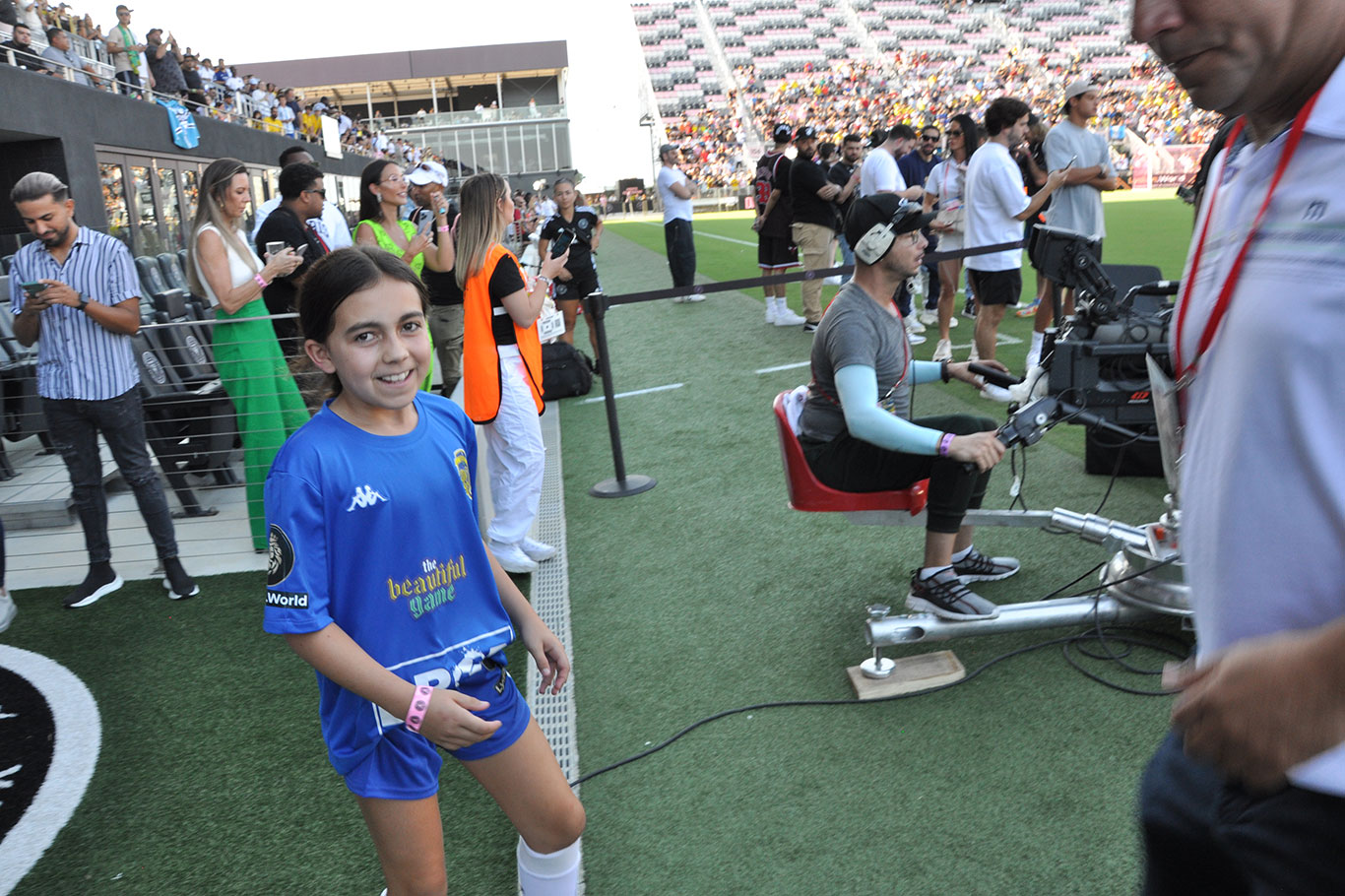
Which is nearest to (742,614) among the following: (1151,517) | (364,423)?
(1151,517)

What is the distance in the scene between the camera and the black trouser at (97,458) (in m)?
4.09

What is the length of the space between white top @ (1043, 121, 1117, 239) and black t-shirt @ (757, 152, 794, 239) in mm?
3458

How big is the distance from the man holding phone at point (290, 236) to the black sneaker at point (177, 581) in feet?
3.89

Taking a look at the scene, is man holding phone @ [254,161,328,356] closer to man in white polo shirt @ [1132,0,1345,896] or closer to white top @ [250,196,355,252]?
white top @ [250,196,355,252]

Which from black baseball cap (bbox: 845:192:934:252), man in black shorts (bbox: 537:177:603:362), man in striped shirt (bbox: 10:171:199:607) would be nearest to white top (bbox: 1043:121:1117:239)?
black baseball cap (bbox: 845:192:934:252)

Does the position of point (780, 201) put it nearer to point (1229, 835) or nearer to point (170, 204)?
point (1229, 835)

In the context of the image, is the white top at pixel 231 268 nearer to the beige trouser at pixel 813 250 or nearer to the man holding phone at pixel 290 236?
the man holding phone at pixel 290 236

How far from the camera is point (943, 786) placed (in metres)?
2.57

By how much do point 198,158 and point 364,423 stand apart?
2275 centimetres

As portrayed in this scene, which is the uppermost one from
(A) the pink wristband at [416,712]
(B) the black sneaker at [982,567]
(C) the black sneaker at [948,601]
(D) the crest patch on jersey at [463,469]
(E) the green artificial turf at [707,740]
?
(D) the crest patch on jersey at [463,469]

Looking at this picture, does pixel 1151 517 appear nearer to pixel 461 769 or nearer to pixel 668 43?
pixel 461 769

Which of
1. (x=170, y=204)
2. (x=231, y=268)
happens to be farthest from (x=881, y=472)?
(x=170, y=204)

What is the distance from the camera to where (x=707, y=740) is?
2920 mm

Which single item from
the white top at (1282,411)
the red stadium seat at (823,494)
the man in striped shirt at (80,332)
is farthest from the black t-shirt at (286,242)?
the white top at (1282,411)
